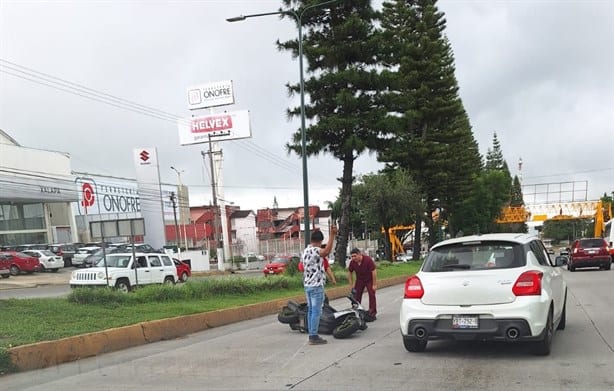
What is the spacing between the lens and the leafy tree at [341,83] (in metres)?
25.0

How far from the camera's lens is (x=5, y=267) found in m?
35.1

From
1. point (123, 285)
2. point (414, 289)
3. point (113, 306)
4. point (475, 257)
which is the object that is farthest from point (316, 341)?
point (123, 285)

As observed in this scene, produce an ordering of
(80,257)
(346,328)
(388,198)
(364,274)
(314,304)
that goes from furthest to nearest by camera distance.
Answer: (80,257), (388,198), (364,274), (346,328), (314,304)

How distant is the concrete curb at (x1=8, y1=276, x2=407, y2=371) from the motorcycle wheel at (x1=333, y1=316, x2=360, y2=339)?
3251mm

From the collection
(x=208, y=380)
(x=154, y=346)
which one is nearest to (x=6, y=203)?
(x=154, y=346)

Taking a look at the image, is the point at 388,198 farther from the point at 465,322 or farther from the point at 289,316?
the point at 465,322

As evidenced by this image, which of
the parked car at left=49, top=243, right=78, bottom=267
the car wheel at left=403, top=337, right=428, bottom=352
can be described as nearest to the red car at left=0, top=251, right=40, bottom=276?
the parked car at left=49, top=243, right=78, bottom=267

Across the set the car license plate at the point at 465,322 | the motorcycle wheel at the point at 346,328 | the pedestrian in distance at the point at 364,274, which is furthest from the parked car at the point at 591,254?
the car license plate at the point at 465,322

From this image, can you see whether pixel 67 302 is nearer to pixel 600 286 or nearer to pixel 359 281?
pixel 359 281

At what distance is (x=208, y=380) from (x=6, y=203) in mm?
50818

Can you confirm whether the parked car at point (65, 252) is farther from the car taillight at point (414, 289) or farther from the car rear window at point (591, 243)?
the car taillight at point (414, 289)

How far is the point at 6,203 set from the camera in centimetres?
5097

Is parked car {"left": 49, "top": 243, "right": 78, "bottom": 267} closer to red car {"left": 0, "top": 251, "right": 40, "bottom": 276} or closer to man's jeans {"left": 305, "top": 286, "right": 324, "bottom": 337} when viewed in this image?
red car {"left": 0, "top": 251, "right": 40, "bottom": 276}

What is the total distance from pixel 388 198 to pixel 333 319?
3299 cm
